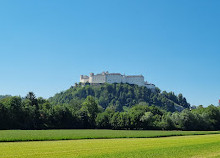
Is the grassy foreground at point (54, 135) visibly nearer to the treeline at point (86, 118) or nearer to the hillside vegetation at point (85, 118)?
the hillside vegetation at point (85, 118)

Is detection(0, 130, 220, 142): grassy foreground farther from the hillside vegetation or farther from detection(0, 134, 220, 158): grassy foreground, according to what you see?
the hillside vegetation

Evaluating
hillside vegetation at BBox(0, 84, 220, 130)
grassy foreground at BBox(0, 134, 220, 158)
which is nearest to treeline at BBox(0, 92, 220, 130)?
hillside vegetation at BBox(0, 84, 220, 130)

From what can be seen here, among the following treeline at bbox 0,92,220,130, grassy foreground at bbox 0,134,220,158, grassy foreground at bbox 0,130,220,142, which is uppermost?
treeline at bbox 0,92,220,130

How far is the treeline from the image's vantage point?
88.8m

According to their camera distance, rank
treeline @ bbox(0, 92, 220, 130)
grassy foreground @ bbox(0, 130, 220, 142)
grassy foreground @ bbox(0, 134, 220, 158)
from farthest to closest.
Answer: treeline @ bbox(0, 92, 220, 130) → grassy foreground @ bbox(0, 130, 220, 142) → grassy foreground @ bbox(0, 134, 220, 158)

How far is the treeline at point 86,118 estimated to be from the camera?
88.8 m

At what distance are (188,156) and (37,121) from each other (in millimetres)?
79236

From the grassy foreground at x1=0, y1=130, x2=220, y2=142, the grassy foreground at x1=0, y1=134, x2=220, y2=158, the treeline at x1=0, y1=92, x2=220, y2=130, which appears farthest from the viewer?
the treeline at x1=0, y1=92, x2=220, y2=130

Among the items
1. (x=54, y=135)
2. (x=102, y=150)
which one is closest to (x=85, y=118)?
(x=54, y=135)

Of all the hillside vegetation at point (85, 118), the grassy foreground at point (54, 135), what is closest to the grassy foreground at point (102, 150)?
the grassy foreground at point (54, 135)

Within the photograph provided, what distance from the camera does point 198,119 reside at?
102375mm

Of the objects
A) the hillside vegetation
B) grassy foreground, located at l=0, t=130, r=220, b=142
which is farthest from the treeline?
grassy foreground, located at l=0, t=130, r=220, b=142

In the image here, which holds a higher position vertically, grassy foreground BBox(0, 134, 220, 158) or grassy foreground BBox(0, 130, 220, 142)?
grassy foreground BBox(0, 134, 220, 158)

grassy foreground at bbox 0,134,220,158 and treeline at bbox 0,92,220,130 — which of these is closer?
grassy foreground at bbox 0,134,220,158
